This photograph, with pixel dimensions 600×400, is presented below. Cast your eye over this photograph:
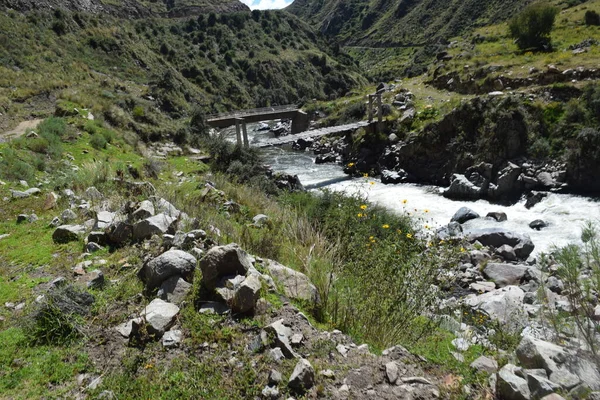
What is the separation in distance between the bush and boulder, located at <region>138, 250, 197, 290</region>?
3426cm

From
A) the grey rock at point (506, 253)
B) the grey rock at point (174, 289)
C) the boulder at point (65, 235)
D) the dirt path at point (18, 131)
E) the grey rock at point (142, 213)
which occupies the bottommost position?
the grey rock at point (506, 253)

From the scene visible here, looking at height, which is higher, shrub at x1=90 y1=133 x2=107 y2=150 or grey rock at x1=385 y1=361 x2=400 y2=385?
shrub at x1=90 y1=133 x2=107 y2=150

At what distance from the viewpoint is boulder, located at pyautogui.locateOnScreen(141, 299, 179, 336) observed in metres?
3.34

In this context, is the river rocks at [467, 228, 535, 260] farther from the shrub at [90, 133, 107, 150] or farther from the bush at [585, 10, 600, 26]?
the bush at [585, 10, 600, 26]

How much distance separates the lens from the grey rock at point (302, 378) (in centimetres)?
285

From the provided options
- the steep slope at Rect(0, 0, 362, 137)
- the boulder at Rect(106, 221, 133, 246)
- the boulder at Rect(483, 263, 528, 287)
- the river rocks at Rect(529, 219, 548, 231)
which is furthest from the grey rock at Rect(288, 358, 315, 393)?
the steep slope at Rect(0, 0, 362, 137)

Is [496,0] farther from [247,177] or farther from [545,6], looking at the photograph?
[247,177]

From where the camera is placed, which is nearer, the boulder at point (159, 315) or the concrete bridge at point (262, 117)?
the boulder at point (159, 315)

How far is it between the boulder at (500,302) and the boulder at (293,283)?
3.55 metres

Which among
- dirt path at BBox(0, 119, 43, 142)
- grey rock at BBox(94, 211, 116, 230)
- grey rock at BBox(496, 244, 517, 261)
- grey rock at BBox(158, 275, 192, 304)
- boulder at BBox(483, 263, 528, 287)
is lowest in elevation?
grey rock at BBox(496, 244, 517, 261)

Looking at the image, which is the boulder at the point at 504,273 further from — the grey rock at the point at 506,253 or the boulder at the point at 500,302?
the grey rock at the point at 506,253

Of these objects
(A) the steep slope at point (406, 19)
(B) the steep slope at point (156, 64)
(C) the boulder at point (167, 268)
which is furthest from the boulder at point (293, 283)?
(A) the steep slope at point (406, 19)

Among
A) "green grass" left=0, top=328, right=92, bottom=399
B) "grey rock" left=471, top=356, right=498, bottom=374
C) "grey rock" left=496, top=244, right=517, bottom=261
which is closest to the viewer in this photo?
"green grass" left=0, top=328, right=92, bottom=399

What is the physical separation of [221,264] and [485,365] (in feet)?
8.40
